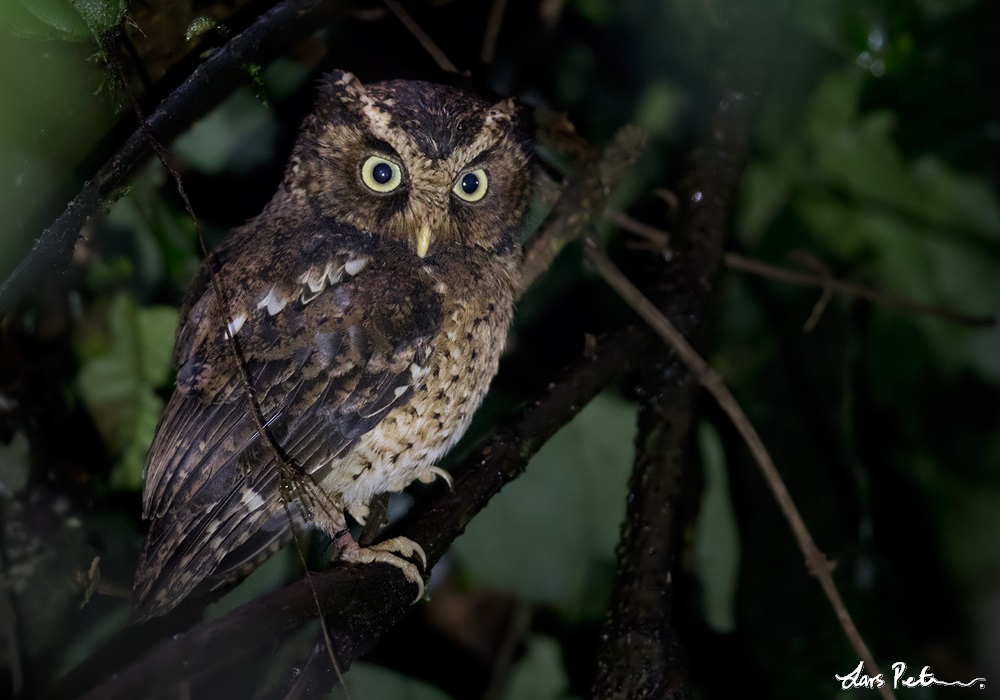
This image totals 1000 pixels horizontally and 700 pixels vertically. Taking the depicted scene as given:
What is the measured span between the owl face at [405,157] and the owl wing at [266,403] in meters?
0.07

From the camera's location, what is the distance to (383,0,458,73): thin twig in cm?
109

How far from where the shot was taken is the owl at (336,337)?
3.20 feet

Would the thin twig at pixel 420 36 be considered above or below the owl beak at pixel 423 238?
above

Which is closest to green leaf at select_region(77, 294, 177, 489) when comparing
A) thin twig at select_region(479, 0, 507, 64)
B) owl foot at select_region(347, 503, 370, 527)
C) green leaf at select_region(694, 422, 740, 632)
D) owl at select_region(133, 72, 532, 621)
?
owl at select_region(133, 72, 532, 621)

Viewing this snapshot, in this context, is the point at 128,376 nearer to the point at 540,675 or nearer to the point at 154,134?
the point at 154,134

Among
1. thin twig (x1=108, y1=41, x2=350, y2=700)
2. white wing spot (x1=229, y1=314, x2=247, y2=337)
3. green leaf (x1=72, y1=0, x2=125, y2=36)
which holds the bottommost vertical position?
thin twig (x1=108, y1=41, x2=350, y2=700)

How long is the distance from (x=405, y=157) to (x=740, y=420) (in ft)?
2.47

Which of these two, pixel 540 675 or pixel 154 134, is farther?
pixel 540 675

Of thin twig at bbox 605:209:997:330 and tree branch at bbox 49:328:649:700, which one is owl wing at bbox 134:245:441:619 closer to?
tree branch at bbox 49:328:649:700

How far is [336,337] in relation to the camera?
1.05 m

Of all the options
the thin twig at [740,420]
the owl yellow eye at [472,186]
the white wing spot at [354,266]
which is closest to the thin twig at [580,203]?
the thin twig at [740,420]

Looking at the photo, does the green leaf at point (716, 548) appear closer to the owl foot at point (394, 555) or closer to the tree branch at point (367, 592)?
the tree branch at point (367, 592)

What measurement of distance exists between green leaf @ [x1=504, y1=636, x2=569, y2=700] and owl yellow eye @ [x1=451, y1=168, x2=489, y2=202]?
0.90m

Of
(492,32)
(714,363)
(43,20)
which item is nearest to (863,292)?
(714,363)
